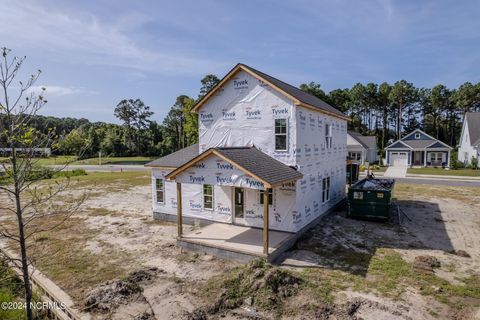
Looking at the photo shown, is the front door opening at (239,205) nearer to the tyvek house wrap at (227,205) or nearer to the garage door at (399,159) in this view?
the tyvek house wrap at (227,205)

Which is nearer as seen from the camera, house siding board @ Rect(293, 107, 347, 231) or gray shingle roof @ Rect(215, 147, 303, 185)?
gray shingle roof @ Rect(215, 147, 303, 185)

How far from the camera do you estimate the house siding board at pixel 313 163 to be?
1207 cm

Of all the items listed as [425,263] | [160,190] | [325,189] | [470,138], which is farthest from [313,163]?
[470,138]

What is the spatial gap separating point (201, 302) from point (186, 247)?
3.83 metres

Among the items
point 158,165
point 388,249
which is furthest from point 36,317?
point 388,249

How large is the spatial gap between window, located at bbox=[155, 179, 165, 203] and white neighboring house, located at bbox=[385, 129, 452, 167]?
38.0 meters

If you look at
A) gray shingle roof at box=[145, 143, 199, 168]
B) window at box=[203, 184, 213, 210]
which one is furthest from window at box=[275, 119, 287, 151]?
gray shingle roof at box=[145, 143, 199, 168]

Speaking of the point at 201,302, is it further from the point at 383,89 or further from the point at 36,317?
the point at 383,89

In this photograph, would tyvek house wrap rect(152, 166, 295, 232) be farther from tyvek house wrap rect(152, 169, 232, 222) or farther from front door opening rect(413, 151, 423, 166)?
front door opening rect(413, 151, 423, 166)

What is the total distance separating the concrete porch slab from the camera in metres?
9.94

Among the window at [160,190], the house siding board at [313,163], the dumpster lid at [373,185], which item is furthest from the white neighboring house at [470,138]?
the window at [160,190]

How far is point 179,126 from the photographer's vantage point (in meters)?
69.3

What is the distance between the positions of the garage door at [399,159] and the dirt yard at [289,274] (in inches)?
1187

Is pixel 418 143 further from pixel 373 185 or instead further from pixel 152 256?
pixel 152 256
